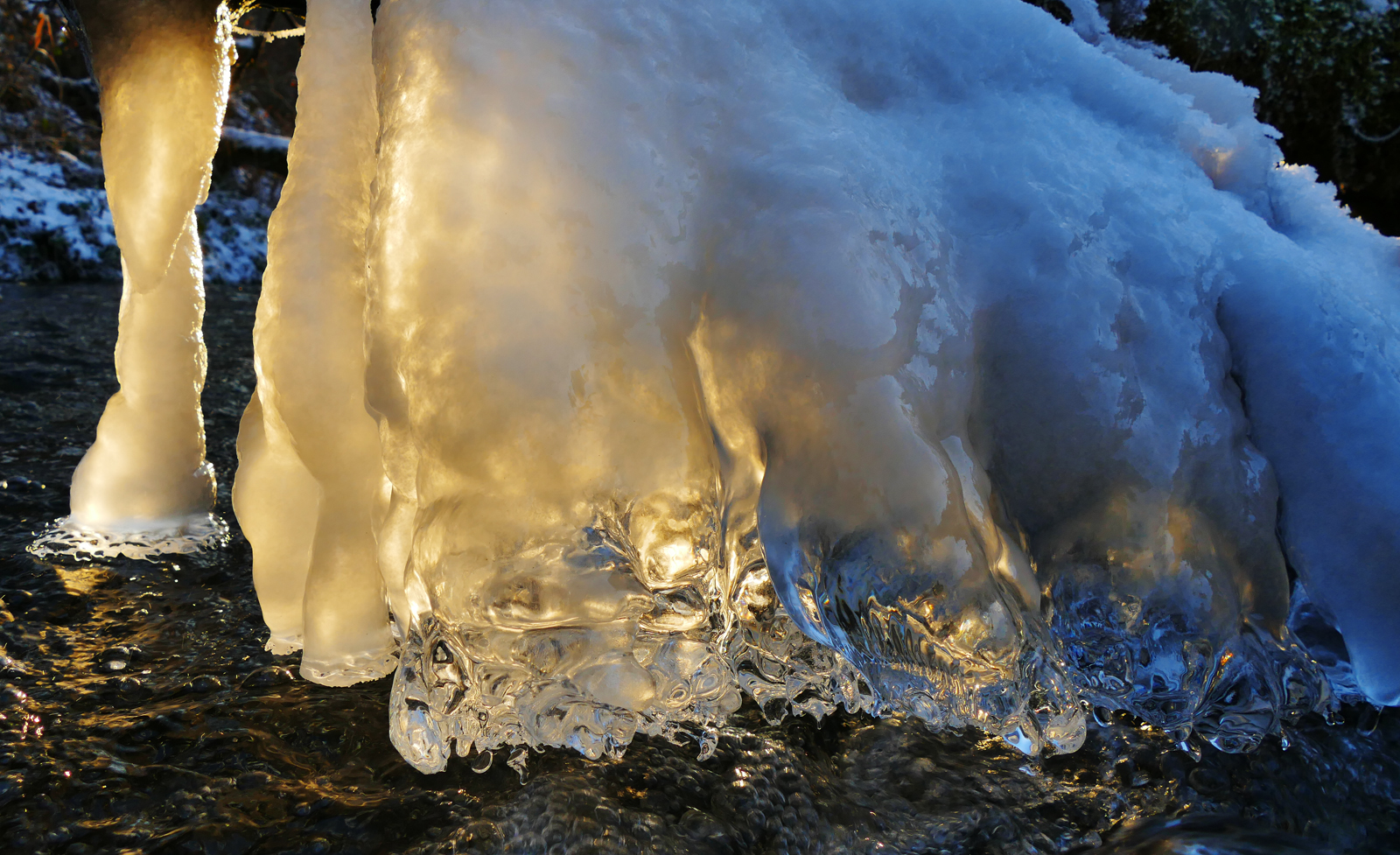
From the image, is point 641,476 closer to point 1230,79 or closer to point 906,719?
point 906,719

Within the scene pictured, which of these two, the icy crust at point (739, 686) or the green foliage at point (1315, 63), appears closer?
the icy crust at point (739, 686)

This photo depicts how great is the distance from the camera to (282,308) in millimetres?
1173

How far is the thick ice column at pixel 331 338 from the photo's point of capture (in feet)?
3.84

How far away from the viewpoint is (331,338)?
46.1 inches

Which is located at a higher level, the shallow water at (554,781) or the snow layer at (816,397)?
the snow layer at (816,397)

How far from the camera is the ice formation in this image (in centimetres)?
92

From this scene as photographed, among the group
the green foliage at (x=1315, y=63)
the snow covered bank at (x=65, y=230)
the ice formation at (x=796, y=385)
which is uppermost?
the green foliage at (x=1315, y=63)

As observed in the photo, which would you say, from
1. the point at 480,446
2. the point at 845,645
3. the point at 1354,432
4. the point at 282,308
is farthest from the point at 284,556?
the point at 1354,432

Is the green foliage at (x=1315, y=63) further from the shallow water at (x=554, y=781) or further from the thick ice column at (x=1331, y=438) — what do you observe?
the shallow water at (x=554, y=781)

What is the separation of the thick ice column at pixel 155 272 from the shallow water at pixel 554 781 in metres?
0.42

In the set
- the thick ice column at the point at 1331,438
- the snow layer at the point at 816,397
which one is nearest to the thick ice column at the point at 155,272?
the snow layer at the point at 816,397

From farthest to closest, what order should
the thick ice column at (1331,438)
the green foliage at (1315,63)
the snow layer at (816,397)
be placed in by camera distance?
the green foliage at (1315,63), the thick ice column at (1331,438), the snow layer at (816,397)

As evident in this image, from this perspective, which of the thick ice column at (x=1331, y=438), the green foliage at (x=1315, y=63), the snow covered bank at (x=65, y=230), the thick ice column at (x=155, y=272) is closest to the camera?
the thick ice column at (x=1331, y=438)

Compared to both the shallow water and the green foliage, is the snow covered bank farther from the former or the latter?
the green foliage
